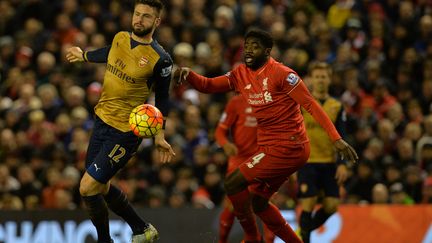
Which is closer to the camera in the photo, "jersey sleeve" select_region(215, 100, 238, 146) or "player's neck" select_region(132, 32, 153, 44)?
"player's neck" select_region(132, 32, 153, 44)

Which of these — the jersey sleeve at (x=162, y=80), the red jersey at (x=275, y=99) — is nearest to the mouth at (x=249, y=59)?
the red jersey at (x=275, y=99)

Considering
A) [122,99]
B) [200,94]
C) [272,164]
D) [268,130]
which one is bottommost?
[200,94]

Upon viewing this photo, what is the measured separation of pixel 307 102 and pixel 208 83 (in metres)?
1.30

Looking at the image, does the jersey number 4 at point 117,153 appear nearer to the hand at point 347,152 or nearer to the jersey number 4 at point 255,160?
the jersey number 4 at point 255,160

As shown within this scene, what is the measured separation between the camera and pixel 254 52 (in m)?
10.4

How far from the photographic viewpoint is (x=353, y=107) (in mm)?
18891

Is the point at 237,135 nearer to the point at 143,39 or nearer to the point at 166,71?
the point at 166,71

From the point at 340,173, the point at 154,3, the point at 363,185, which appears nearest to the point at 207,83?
the point at 154,3

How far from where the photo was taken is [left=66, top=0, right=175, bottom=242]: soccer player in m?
10.2

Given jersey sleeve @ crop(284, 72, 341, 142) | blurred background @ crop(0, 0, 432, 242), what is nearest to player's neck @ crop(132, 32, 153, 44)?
jersey sleeve @ crop(284, 72, 341, 142)

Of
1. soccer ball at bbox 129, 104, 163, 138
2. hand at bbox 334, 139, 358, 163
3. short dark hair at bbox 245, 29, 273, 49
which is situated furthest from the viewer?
short dark hair at bbox 245, 29, 273, 49

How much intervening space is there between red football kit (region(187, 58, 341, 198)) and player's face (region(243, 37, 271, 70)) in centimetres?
10

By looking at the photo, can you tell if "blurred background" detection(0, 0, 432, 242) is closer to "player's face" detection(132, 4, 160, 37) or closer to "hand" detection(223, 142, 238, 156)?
"hand" detection(223, 142, 238, 156)

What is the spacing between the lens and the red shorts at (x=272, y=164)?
34.1 feet
